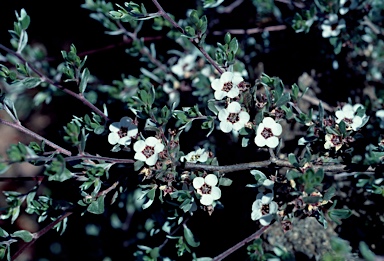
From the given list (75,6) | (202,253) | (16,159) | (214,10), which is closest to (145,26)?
(214,10)

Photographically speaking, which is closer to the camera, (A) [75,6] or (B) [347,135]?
(B) [347,135]

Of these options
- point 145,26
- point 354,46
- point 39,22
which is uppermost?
point 354,46

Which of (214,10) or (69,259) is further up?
(214,10)

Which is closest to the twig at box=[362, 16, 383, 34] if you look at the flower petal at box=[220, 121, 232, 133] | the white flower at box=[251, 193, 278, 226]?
the flower petal at box=[220, 121, 232, 133]

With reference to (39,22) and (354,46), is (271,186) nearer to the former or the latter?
(354,46)

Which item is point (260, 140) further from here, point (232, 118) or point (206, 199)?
point (206, 199)

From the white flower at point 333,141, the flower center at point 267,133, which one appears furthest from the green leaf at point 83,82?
the white flower at point 333,141

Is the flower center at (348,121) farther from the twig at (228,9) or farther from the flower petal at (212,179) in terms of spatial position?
the twig at (228,9)
